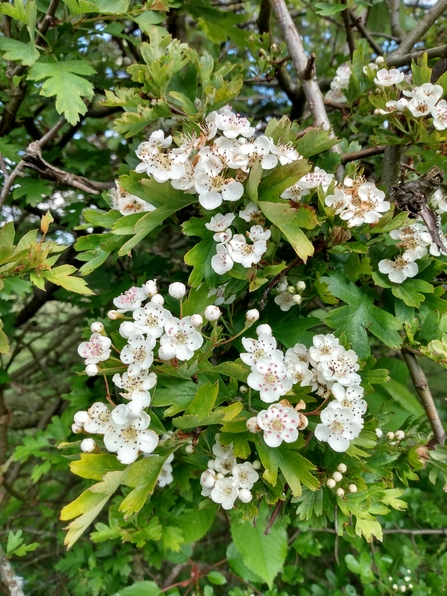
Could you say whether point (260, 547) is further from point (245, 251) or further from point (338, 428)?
point (245, 251)

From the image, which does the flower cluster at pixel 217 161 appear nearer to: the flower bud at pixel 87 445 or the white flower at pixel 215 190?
the white flower at pixel 215 190

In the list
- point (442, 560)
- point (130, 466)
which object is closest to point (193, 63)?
point (130, 466)

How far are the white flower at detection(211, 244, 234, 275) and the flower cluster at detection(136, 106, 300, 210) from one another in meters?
0.08

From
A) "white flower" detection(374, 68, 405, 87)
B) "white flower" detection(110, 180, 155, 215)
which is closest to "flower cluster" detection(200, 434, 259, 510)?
"white flower" detection(110, 180, 155, 215)

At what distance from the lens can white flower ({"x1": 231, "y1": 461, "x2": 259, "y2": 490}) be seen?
0.93 metres

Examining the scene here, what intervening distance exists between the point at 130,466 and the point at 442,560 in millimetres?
1384

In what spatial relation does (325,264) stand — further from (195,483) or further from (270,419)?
(195,483)

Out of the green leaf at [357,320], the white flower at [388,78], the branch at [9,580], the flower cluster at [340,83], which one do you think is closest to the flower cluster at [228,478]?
the green leaf at [357,320]

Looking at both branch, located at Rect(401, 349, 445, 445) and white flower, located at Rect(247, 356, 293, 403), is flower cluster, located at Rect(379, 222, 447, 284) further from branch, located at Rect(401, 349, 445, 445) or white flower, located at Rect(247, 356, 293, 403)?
white flower, located at Rect(247, 356, 293, 403)

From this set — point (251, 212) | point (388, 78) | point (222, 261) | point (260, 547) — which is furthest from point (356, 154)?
point (260, 547)

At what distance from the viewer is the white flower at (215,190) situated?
0.90 metres

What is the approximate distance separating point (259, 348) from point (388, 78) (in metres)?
0.77

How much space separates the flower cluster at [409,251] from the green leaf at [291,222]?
245 millimetres

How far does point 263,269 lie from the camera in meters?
0.97
